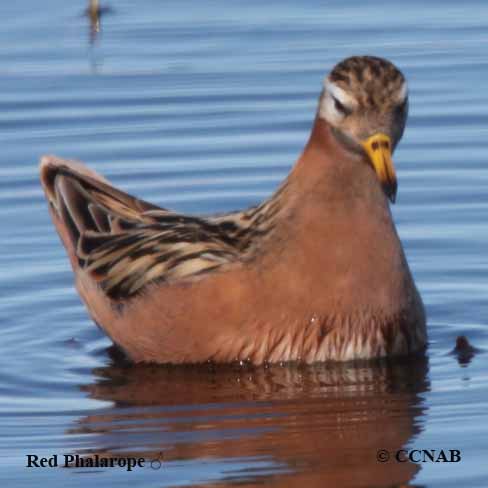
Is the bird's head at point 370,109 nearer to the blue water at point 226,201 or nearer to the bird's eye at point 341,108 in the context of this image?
the bird's eye at point 341,108

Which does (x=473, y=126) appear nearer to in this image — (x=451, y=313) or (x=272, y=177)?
(x=272, y=177)

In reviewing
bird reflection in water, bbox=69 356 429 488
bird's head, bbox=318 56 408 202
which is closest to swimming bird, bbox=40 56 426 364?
bird's head, bbox=318 56 408 202

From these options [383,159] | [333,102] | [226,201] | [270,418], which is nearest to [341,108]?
[333,102]

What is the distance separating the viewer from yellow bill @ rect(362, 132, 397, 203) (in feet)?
41.3

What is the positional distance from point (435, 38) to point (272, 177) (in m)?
3.90

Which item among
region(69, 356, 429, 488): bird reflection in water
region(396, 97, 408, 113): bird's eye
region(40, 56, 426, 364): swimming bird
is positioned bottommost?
region(69, 356, 429, 488): bird reflection in water

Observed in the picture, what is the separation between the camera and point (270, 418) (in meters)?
12.1

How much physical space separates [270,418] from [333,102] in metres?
2.11

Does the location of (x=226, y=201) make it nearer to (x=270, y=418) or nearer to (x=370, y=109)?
(x=370, y=109)

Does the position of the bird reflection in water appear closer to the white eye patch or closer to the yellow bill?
the yellow bill

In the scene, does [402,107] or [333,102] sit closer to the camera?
[402,107]

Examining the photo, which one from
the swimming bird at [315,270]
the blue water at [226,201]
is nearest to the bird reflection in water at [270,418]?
the blue water at [226,201]

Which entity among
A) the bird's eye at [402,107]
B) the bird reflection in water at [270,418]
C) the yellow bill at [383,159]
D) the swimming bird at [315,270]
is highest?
the bird's eye at [402,107]

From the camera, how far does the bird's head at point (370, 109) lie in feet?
41.8
